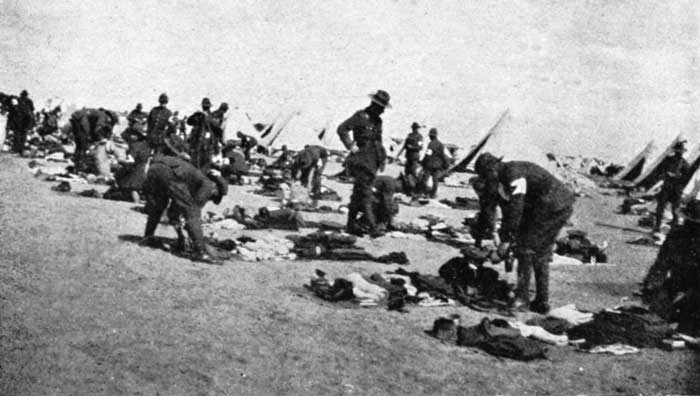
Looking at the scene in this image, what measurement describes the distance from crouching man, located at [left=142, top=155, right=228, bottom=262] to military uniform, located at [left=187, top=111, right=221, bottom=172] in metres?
4.39

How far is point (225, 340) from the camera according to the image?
18.6ft

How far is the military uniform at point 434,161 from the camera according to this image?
1922cm

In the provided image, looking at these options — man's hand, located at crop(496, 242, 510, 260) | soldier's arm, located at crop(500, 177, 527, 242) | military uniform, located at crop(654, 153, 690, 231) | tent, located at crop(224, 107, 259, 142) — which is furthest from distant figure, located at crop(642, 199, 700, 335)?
tent, located at crop(224, 107, 259, 142)

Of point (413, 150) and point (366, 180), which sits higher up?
point (413, 150)

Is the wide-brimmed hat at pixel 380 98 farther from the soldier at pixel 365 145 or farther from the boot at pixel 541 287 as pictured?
the boot at pixel 541 287

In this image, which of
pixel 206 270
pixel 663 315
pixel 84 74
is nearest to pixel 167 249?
pixel 206 270

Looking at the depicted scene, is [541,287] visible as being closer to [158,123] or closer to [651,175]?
[158,123]

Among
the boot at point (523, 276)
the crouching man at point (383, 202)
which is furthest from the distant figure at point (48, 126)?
the boot at point (523, 276)

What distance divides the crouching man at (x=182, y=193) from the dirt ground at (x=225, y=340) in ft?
1.43

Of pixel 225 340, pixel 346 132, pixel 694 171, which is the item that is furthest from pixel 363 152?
pixel 694 171

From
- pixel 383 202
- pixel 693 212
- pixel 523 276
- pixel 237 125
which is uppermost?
pixel 237 125

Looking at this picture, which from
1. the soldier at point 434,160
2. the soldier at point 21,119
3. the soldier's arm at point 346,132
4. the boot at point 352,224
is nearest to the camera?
the soldier's arm at point 346,132

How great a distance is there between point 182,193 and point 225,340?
369cm

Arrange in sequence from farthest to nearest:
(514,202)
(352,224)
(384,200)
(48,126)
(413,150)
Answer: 1. (48,126)
2. (413,150)
3. (384,200)
4. (352,224)
5. (514,202)
